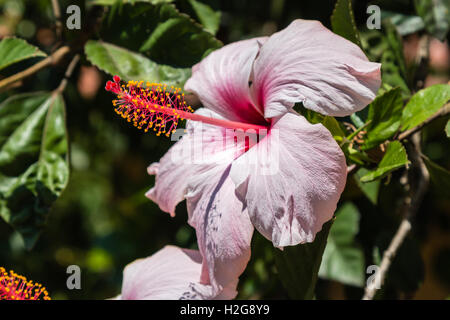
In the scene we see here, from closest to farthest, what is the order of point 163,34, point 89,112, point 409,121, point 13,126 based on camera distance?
point 409,121 → point 163,34 → point 13,126 → point 89,112

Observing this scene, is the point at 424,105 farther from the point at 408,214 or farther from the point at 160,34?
the point at 160,34

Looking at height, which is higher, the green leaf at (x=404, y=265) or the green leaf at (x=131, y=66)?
the green leaf at (x=131, y=66)

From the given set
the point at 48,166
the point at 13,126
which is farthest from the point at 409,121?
the point at 13,126

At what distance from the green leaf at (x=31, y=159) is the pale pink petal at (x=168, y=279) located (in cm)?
30

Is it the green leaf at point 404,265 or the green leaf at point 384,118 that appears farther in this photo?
the green leaf at point 404,265

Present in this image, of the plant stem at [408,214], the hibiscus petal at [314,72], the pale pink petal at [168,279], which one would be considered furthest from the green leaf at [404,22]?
the pale pink petal at [168,279]

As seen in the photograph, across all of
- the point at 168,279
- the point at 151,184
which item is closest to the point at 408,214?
the point at 168,279

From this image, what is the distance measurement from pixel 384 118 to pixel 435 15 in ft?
1.77

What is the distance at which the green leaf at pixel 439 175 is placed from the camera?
1135 millimetres

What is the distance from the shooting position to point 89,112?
2.04 meters

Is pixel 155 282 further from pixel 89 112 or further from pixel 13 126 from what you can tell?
pixel 89 112

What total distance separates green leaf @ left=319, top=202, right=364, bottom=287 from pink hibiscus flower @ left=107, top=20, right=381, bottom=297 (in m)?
0.60

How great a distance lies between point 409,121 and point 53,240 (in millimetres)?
1816

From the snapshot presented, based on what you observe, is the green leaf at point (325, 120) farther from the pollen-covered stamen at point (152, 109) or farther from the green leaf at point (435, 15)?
the green leaf at point (435, 15)
